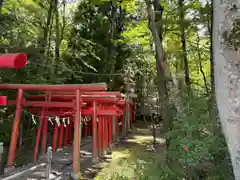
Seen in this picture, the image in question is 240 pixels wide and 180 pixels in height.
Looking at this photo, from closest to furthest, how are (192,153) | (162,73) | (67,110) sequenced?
1. (192,153)
2. (162,73)
3. (67,110)

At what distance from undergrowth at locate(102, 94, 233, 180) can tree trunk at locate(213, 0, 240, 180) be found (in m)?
1.27

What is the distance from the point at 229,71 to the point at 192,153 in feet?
6.18

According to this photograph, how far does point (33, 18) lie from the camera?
13.1 meters

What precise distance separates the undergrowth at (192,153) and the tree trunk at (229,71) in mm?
1270

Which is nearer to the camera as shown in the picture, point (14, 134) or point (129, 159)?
point (129, 159)

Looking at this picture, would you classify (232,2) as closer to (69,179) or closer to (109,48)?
(69,179)

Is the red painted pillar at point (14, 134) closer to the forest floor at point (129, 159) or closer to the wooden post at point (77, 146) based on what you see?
the wooden post at point (77, 146)

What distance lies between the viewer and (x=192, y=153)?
427 cm

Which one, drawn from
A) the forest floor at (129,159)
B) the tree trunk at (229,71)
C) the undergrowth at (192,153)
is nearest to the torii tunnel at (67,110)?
the forest floor at (129,159)

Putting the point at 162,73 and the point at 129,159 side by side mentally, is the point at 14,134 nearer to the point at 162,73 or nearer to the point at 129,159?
the point at 129,159

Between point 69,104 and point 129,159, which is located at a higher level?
point 69,104

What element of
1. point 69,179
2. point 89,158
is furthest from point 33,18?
point 69,179

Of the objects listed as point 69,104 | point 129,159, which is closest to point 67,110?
point 69,104

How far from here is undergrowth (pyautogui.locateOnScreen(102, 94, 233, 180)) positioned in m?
4.31
